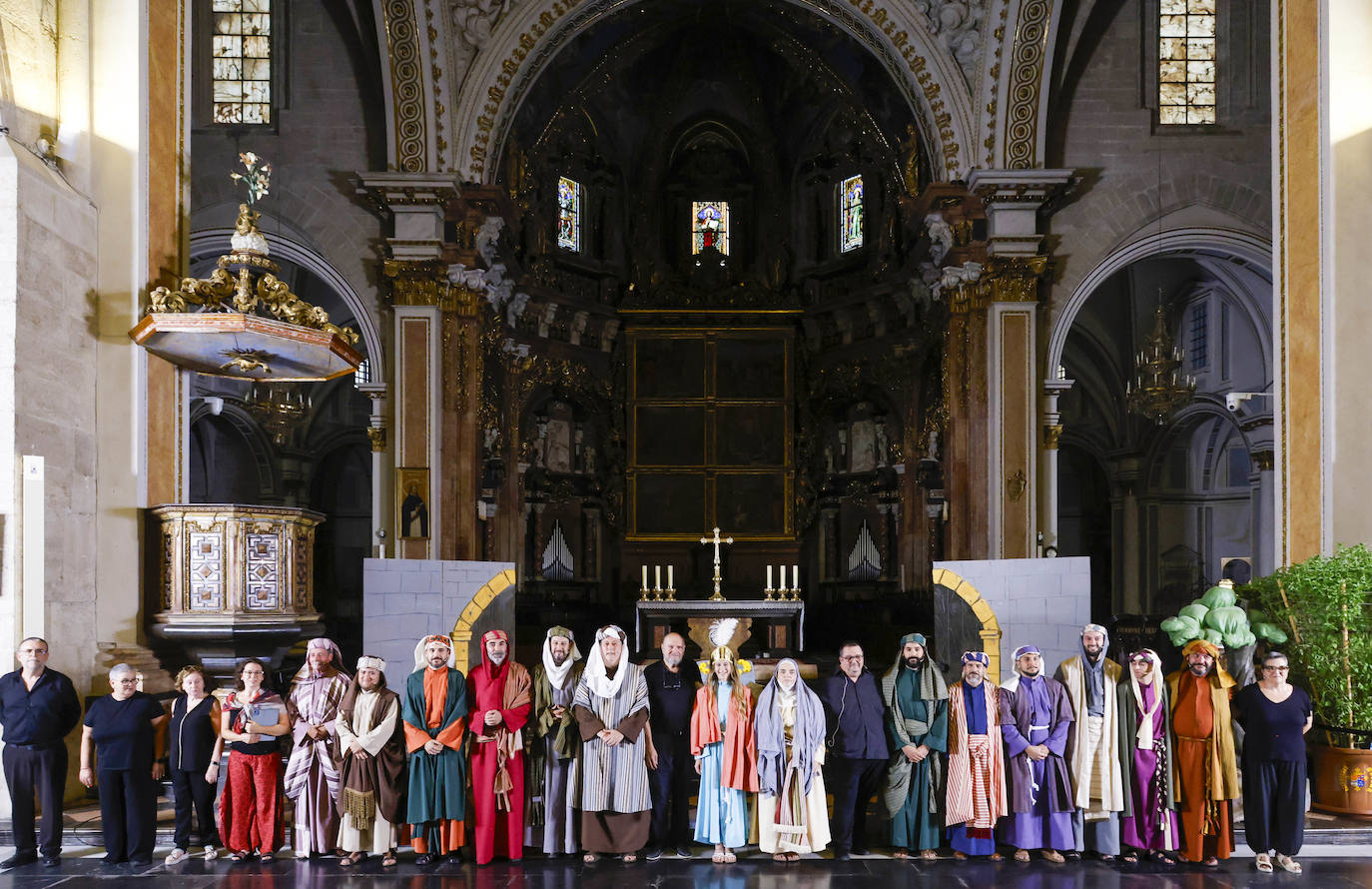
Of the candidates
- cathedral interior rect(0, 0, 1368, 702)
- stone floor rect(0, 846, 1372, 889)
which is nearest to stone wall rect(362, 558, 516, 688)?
cathedral interior rect(0, 0, 1368, 702)

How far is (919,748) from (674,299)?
549 inches

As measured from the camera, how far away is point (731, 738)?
8.07m

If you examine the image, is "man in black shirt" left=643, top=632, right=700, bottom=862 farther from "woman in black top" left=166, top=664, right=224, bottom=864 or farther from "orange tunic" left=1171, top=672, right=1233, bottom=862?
"orange tunic" left=1171, top=672, right=1233, bottom=862

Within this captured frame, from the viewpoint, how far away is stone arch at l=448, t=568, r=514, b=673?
10719 millimetres

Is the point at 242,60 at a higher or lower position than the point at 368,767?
higher

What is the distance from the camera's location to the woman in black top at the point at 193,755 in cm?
792

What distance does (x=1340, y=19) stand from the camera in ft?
32.3

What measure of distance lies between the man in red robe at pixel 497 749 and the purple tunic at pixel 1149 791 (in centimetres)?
385

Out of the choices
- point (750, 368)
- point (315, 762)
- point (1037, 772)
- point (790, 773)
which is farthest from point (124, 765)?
point (750, 368)

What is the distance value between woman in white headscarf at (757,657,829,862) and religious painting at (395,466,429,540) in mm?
8776

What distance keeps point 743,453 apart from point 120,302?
12645mm

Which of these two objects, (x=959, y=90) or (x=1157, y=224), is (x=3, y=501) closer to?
(x=959, y=90)

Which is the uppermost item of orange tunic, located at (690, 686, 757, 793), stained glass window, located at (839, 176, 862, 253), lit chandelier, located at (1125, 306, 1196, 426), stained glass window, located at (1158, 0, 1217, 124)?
stained glass window, located at (1158, 0, 1217, 124)

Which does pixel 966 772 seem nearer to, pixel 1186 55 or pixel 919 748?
pixel 919 748
